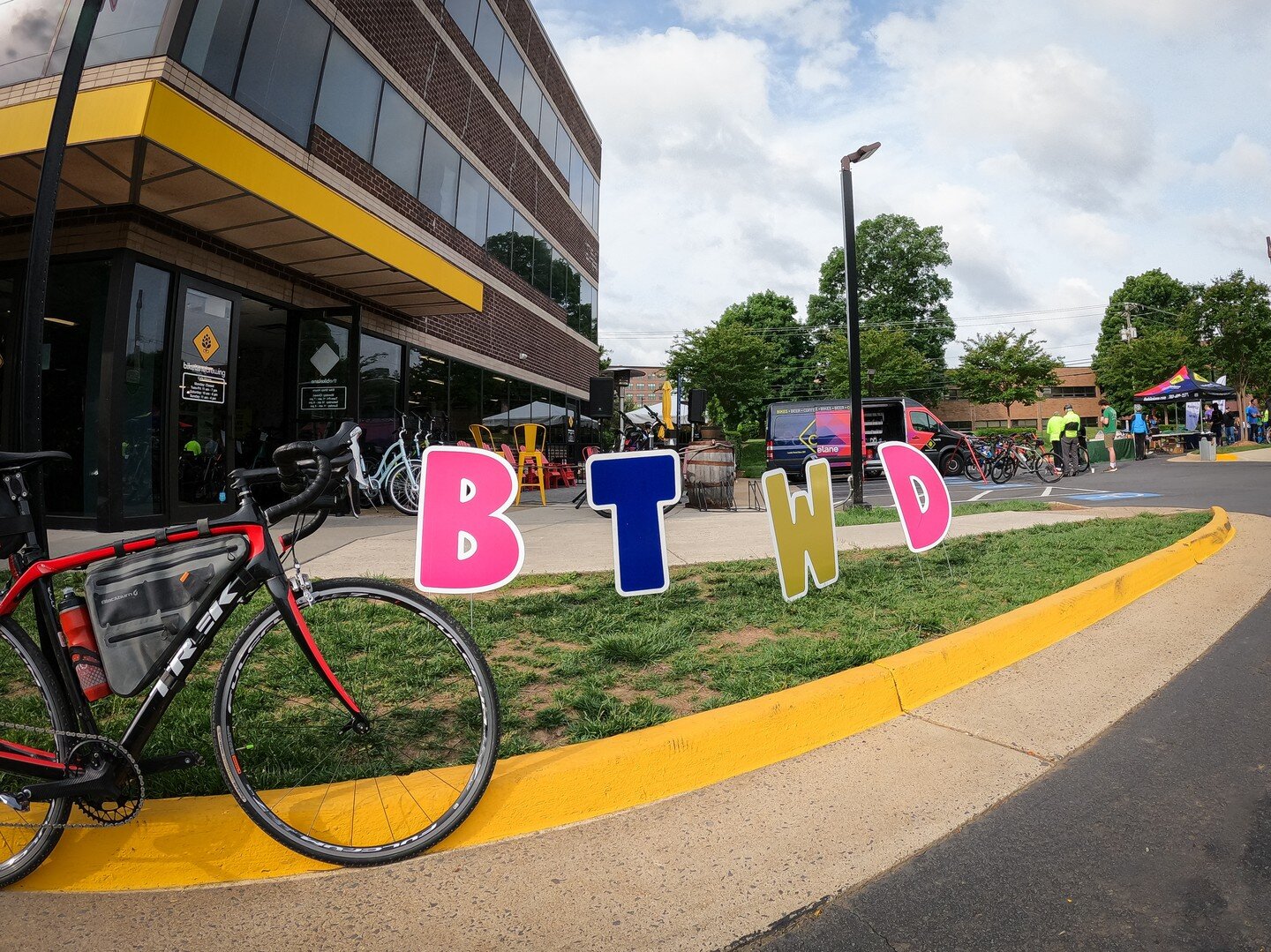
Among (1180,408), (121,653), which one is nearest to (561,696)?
(121,653)

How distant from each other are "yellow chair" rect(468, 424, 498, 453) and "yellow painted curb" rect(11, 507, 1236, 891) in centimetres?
1080

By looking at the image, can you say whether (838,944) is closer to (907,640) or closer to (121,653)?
(121,653)

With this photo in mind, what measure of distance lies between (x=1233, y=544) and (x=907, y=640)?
19.2 ft

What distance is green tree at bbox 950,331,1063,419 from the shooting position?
1845 inches

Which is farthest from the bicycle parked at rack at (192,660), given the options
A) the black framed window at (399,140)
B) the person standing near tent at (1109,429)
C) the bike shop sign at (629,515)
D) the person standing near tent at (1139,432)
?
the person standing near tent at (1139,432)

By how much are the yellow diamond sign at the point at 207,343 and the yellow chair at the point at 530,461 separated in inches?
173

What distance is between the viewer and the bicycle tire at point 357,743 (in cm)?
201

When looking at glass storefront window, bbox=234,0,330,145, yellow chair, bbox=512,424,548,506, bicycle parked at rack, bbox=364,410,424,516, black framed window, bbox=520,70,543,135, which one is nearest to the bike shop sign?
bicycle parked at rack, bbox=364,410,424,516

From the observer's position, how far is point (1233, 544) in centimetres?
733

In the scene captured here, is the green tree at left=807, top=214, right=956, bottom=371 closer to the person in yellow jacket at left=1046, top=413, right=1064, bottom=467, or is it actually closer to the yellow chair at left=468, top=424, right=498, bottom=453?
the person in yellow jacket at left=1046, top=413, right=1064, bottom=467

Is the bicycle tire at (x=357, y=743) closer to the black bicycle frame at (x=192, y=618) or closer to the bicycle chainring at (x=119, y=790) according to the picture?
the black bicycle frame at (x=192, y=618)

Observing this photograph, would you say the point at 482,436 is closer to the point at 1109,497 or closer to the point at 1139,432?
the point at 1109,497

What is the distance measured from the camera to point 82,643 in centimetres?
206

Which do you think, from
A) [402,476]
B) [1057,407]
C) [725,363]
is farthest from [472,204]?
[1057,407]
